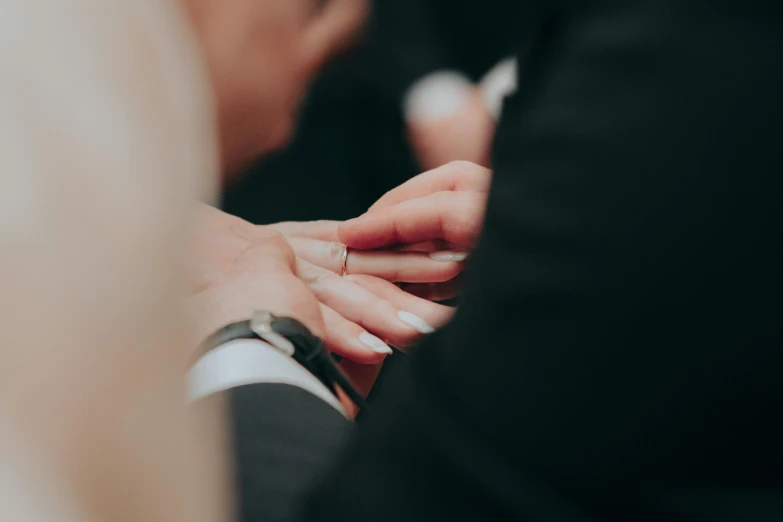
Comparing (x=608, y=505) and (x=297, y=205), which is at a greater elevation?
(x=297, y=205)

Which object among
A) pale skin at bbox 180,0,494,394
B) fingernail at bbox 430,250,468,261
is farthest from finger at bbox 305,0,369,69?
fingernail at bbox 430,250,468,261

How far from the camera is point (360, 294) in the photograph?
13.5 inches

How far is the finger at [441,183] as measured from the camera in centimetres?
33

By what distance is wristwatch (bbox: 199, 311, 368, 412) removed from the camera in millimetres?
328

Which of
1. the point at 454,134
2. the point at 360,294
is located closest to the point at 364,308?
the point at 360,294

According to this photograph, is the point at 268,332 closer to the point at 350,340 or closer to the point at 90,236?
the point at 350,340

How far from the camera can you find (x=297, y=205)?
1.20 ft

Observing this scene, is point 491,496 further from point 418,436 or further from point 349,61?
point 349,61

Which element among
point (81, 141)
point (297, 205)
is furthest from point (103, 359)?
point (297, 205)

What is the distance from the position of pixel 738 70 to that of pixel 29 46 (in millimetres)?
189

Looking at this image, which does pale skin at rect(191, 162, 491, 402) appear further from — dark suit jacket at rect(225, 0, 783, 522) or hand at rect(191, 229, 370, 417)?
dark suit jacket at rect(225, 0, 783, 522)

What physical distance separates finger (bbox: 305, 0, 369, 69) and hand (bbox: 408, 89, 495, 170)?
72 mm

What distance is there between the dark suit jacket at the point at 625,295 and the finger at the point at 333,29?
0.11 m

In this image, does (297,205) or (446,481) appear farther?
(297,205)
